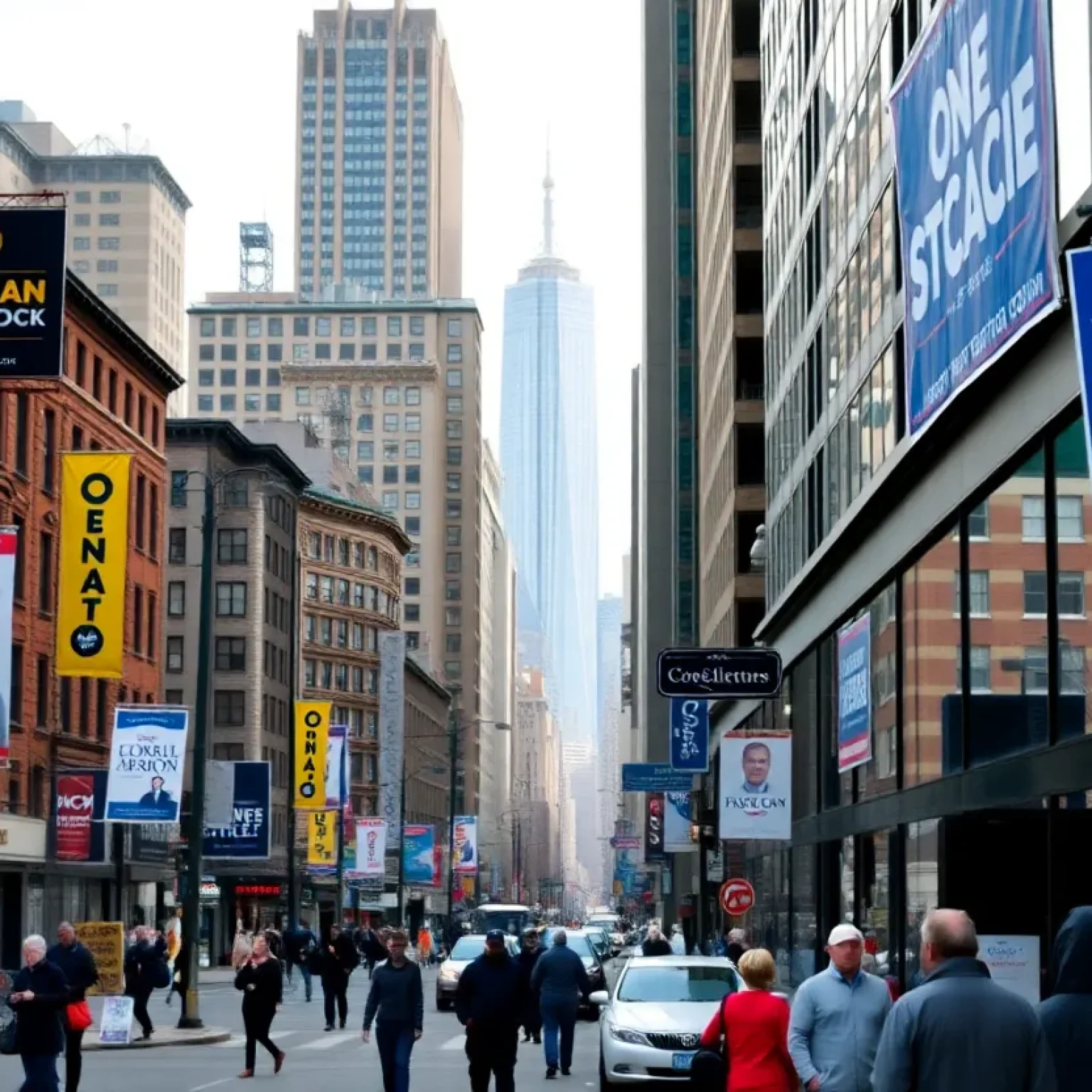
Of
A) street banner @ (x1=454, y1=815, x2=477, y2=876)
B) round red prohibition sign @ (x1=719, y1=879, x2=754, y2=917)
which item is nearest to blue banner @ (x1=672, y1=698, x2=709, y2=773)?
round red prohibition sign @ (x1=719, y1=879, x2=754, y2=917)

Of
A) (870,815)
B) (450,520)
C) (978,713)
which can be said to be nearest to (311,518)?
(450,520)

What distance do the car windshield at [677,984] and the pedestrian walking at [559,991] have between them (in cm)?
326

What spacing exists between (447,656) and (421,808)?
35842 millimetres

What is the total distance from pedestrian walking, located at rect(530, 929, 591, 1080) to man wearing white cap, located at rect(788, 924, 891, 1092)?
573 inches

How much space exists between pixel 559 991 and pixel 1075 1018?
19141mm

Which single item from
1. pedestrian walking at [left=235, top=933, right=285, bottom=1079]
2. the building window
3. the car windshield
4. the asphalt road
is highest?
the building window

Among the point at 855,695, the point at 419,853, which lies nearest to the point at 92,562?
the point at 855,695

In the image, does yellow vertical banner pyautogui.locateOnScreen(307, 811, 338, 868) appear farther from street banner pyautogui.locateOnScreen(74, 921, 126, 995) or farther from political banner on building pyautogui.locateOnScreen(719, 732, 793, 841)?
street banner pyautogui.locateOnScreen(74, 921, 126, 995)

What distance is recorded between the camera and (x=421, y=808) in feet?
504

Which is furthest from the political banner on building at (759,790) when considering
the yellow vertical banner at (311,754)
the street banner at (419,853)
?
the street banner at (419,853)

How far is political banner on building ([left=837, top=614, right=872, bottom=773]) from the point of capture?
31016mm

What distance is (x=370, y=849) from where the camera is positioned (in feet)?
251

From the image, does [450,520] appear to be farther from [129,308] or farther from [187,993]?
[187,993]

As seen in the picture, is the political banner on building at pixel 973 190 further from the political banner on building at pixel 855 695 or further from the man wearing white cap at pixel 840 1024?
the political banner on building at pixel 855 695
